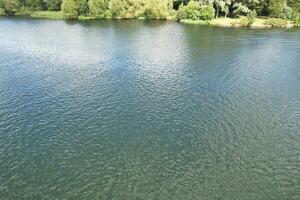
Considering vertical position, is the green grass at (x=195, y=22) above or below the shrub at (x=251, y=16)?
below

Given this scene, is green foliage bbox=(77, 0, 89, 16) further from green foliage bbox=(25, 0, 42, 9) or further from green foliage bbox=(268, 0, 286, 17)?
green foliage bbox=(268, 0, 286, 17)

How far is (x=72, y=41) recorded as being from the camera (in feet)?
294

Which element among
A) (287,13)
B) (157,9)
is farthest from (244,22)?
(157,9)

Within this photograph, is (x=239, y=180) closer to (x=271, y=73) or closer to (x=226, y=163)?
(x=226, y=163)

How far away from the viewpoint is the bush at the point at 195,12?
118375mm

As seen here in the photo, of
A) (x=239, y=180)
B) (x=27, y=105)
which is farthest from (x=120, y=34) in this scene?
(x=239, y=180)

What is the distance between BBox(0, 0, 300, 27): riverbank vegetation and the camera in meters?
116

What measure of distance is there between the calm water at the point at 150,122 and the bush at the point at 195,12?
127 feet

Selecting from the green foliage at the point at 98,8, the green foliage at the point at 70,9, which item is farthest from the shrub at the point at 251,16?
the green foliage at the point at 70,9

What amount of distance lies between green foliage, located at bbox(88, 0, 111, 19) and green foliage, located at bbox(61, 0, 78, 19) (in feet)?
20.0

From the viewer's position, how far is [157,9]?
4961 inches

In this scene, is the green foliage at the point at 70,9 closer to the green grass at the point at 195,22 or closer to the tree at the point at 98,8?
the tree at the point at 98,8

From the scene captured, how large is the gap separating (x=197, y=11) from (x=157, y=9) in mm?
14910

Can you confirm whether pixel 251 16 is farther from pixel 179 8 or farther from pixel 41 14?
pixel 41 14
